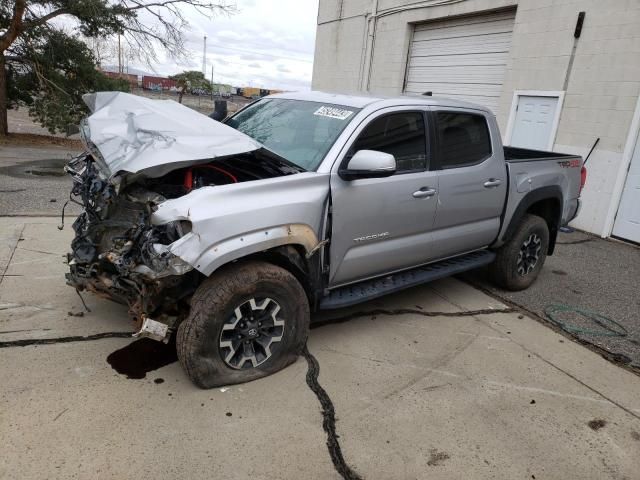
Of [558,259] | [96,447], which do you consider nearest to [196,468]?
[96,447]

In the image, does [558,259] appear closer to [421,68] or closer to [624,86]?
[624,86]

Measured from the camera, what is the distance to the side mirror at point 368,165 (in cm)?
324

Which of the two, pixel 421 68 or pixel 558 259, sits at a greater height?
pixel 421 68

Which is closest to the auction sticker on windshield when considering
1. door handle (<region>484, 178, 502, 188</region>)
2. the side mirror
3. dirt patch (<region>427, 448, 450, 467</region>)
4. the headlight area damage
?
the side mirror

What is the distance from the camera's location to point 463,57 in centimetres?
1041

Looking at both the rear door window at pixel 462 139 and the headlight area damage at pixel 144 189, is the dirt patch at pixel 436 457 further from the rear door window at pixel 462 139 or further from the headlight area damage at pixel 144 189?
the rear door window at pixel 462 139

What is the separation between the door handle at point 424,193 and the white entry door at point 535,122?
5537mm

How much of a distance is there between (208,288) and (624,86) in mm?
7373

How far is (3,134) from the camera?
14.6 meters

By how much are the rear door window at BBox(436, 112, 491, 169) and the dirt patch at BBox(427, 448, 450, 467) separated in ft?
7.62

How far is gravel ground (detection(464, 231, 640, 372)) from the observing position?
437 centimetres

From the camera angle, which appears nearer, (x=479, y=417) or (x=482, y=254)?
(x=479, y=417)

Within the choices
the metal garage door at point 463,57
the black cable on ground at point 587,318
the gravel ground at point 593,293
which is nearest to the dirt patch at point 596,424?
the gravel ground at point 593,293

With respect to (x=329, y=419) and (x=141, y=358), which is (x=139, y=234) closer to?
(x=141, y=358)
